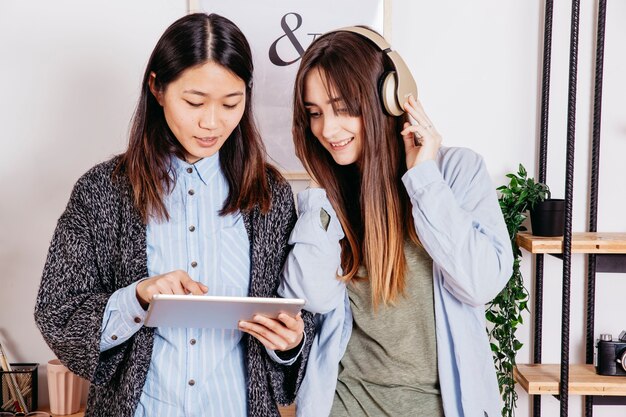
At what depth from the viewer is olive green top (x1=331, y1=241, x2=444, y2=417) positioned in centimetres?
131

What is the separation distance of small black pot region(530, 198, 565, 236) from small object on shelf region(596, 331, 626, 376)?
326 mm

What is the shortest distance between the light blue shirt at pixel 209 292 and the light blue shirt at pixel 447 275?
0.10 m

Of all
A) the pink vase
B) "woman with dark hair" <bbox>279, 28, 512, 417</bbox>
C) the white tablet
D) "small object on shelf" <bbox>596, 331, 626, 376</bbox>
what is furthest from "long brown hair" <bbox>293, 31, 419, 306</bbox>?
the pink vase

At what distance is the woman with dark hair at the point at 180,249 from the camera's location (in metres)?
1.20

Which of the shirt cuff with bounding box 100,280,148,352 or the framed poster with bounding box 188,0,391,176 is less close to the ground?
the framed poster with bounding box 188,0,391,176

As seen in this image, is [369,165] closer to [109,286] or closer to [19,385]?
[109,286]

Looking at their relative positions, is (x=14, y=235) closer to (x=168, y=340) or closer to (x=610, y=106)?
(x=168, y=340)

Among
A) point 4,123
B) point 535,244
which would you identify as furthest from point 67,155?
point 535,244

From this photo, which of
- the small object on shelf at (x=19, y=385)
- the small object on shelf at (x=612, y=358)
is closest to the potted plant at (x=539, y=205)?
the small object on shelf at (x=612, y=358)

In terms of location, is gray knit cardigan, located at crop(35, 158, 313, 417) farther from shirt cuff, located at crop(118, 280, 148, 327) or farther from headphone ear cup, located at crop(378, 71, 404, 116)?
headphone ear cup, located at crop(378, 71, 404, 116)

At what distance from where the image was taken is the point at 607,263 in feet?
6.59

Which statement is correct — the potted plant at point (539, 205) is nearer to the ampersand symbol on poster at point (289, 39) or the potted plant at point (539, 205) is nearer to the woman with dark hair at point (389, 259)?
the woman with dark hair at point (389, 259)

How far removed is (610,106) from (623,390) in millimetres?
794

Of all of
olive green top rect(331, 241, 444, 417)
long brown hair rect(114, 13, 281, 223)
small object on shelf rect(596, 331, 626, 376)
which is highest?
long brown hair rect(114, 13, 281, 223)
